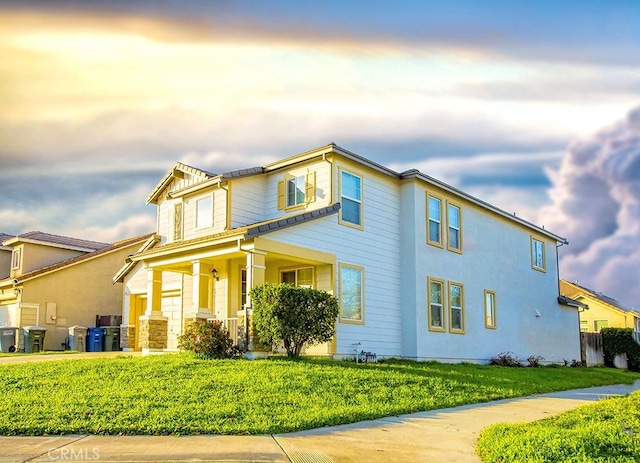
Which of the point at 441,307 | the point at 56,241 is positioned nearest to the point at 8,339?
the point at 56,241

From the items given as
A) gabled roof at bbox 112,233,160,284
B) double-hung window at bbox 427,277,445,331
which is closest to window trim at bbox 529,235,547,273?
double-hung window at bbox 427,277,445,331

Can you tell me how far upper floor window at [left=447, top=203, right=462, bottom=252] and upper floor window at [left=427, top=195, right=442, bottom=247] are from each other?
1.95 ft

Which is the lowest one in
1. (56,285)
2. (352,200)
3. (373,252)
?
(56,285)

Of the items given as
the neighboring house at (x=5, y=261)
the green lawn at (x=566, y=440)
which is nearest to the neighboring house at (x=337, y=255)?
the green lawn at (x=566, y=440)

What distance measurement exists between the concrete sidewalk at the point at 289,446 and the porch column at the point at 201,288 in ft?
28.3

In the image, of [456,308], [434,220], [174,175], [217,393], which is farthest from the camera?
[174,175]

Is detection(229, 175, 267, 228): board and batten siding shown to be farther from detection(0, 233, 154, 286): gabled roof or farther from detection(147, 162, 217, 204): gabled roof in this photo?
detection(0, 233, 154, 286): gabled roof

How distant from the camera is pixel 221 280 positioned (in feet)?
64.8

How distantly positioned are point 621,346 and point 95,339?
23.6m

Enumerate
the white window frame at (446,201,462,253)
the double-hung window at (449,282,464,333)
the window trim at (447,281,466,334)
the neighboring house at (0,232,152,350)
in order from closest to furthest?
1. the window trim at (447,281,466,334)
2. the double-hung window at (449,282,464,333)
3. the white window frame at (446,201,462,253)
4. the neighboring house at (0,232,152,350)

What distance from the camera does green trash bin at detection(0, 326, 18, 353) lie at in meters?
25.8

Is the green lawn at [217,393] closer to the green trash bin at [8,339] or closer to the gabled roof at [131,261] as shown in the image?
the gabled roof at [131,261]

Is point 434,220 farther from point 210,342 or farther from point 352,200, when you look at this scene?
point 210,342

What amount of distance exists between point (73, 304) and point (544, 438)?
78.0ft
